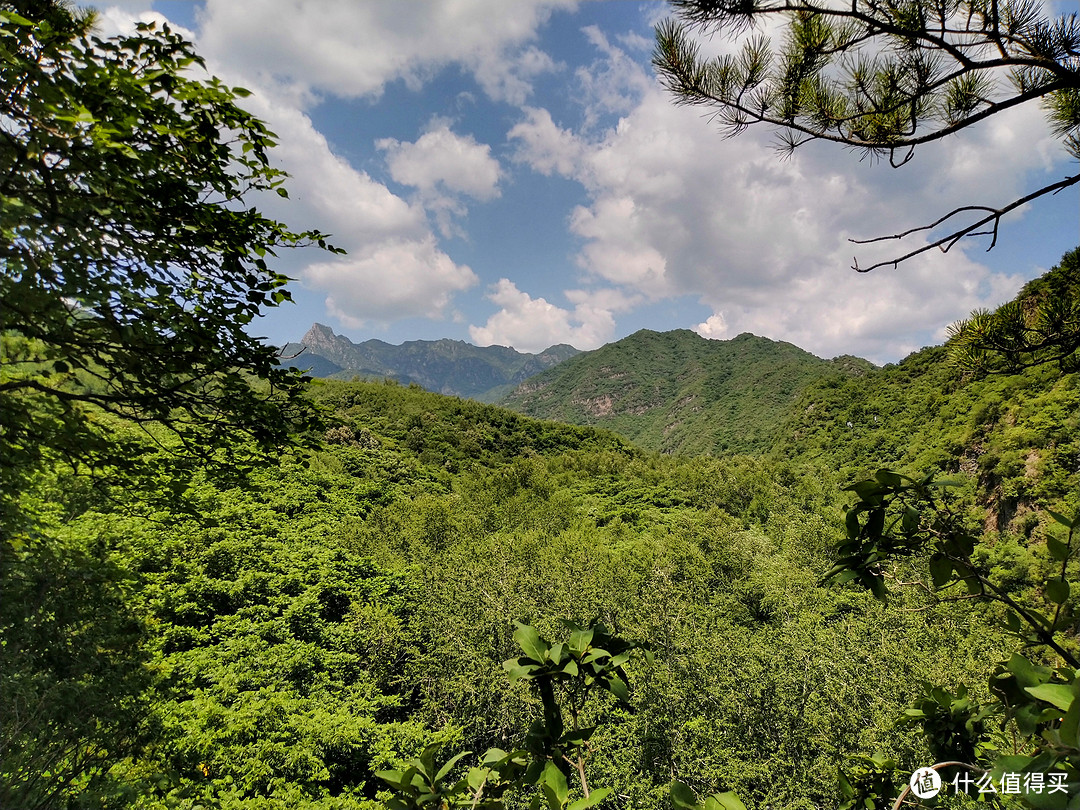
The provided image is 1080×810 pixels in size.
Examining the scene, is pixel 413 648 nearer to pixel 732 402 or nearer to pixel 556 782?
pixel 556 782

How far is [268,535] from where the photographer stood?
16375 mm

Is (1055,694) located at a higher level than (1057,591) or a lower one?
lower

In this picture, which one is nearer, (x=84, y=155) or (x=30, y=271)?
(x=30, y=271)

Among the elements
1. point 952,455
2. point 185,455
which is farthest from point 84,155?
point 952,455

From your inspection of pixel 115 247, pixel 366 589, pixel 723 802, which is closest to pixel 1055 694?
pixel 723 802

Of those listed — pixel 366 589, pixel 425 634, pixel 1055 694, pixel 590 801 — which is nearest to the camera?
pixel 1055 694

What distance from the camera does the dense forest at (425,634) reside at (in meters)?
4.41

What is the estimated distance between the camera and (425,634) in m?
14.0

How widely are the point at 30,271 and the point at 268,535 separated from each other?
16.5 meters

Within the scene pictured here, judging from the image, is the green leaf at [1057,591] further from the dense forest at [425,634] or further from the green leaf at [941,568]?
the dense forest at [425,634]

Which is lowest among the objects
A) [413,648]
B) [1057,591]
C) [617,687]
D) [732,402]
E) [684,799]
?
[413,648]

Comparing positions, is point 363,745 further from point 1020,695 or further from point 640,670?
point 1020,695

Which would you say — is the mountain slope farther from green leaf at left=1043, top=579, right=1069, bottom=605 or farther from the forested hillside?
green leaf at left=1043, top=579, right=1069, bottom=605

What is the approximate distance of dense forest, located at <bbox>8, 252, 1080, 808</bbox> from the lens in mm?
4410
